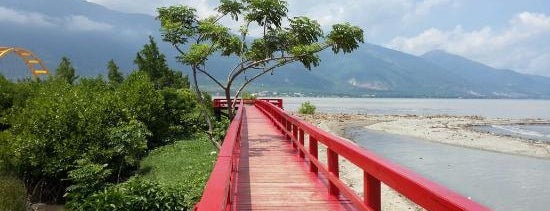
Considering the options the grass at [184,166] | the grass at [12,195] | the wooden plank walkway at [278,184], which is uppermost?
the wooden plank walkway at [278,184]

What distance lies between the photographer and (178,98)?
1512 inches

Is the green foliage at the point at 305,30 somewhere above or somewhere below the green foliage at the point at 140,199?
above

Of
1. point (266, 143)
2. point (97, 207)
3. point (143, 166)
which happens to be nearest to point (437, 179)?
point (266, 143)

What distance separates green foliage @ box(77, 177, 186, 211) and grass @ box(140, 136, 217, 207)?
1.73 feet

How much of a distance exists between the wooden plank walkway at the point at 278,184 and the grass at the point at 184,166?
86.7 inches

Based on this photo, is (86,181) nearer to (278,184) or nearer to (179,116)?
(278,184)

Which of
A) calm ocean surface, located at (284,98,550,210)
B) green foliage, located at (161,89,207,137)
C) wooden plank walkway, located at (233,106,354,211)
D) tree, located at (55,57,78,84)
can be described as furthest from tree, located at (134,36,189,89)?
wooden plank walkway, located at (233,106,354,211)

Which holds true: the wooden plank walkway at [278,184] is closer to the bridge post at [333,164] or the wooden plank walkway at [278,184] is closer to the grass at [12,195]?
the bridge post at [333,164]

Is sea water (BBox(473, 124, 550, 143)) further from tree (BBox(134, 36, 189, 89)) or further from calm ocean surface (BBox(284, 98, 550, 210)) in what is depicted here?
tree (BBox(134, 36, 189, 89))

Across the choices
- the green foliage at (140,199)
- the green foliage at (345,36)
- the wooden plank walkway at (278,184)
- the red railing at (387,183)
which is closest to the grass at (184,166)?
the green foliage at (140,199)

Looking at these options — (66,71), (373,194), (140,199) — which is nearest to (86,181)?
(140,199)

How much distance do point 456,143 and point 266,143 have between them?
1300 inches

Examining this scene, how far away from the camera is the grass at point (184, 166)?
17062 millimetres

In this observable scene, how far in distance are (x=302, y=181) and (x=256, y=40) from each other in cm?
1015
